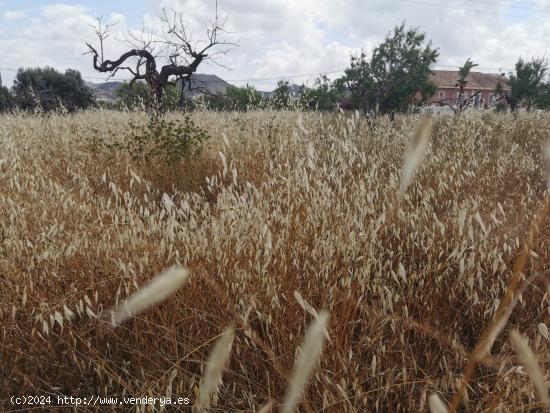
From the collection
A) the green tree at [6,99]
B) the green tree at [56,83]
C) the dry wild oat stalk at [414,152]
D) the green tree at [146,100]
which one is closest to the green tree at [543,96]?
the green tree at [146,100]

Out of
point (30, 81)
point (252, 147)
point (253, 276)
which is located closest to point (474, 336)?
point (253, 276)

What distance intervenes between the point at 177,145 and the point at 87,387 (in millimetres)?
2545

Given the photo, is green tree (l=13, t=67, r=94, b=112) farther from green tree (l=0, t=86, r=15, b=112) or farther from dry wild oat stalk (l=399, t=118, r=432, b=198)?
dry wild oat stalk (l=399, t=118, r=432, b=198)

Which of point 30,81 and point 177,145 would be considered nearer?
point 177,145

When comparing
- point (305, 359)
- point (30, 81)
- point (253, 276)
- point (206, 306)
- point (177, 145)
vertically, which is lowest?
point (206, 306)

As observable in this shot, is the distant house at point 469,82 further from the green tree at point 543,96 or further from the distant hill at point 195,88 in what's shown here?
the distant hill at point 195,88

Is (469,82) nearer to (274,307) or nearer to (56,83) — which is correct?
(56,83)

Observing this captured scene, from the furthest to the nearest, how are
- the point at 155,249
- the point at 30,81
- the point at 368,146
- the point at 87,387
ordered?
the point at 30,81 < the point at 368,146 < the point at 155,249 < the point at 87,387

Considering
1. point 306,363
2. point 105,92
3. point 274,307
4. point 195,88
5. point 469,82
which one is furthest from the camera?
point 105,92

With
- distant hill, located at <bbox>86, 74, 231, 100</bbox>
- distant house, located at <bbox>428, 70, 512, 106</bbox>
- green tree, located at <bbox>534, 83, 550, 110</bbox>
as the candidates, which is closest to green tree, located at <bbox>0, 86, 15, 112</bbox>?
distant hill, located at <bbox>86, 74, 231, 100</bbox>

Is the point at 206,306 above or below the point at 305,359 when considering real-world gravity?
below

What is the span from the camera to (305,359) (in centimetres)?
66

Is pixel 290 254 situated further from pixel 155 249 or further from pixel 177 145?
pixel 177 145

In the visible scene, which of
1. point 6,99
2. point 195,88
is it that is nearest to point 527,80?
point 195,88
